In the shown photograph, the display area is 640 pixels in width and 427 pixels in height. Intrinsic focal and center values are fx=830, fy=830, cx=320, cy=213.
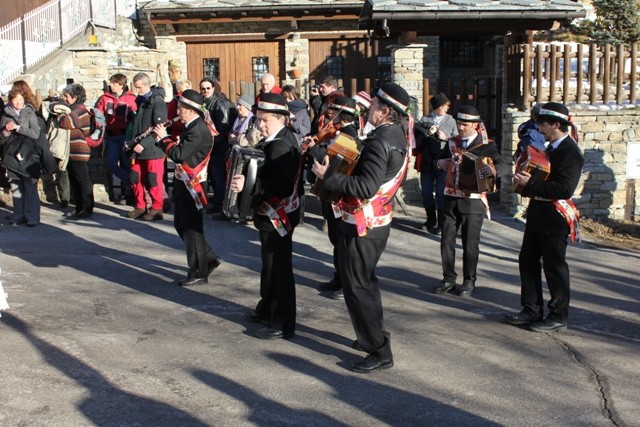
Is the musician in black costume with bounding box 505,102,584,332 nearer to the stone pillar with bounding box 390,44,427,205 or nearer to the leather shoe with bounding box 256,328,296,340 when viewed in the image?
the leather shoe with bounding box 256,328,296,340

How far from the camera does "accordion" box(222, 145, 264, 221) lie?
6.06 meters

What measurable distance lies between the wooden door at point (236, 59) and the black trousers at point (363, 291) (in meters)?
16.9

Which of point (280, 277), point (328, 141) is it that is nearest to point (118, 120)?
point (328, 141)

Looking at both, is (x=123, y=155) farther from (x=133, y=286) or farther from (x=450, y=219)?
(x=450, y=219)

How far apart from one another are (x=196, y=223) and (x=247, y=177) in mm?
1773

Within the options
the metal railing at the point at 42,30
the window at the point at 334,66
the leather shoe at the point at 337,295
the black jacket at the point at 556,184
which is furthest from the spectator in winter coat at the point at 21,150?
the window at the point at 334,66

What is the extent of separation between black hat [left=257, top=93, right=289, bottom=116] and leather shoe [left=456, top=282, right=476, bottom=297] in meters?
2.59

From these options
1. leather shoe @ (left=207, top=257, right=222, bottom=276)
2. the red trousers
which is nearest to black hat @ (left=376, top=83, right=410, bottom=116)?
leather shoe @ (left=207, top=257, right=222, bottom=276)

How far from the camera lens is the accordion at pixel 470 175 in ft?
24.6

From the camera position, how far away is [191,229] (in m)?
7.68

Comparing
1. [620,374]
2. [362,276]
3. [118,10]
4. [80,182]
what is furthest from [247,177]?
[118,10]

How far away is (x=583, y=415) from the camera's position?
4.93 meters

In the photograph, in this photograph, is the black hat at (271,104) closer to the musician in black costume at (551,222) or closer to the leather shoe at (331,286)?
the musician in black costume at (551,222)

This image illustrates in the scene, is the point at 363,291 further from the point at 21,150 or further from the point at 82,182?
the point at 82,182
